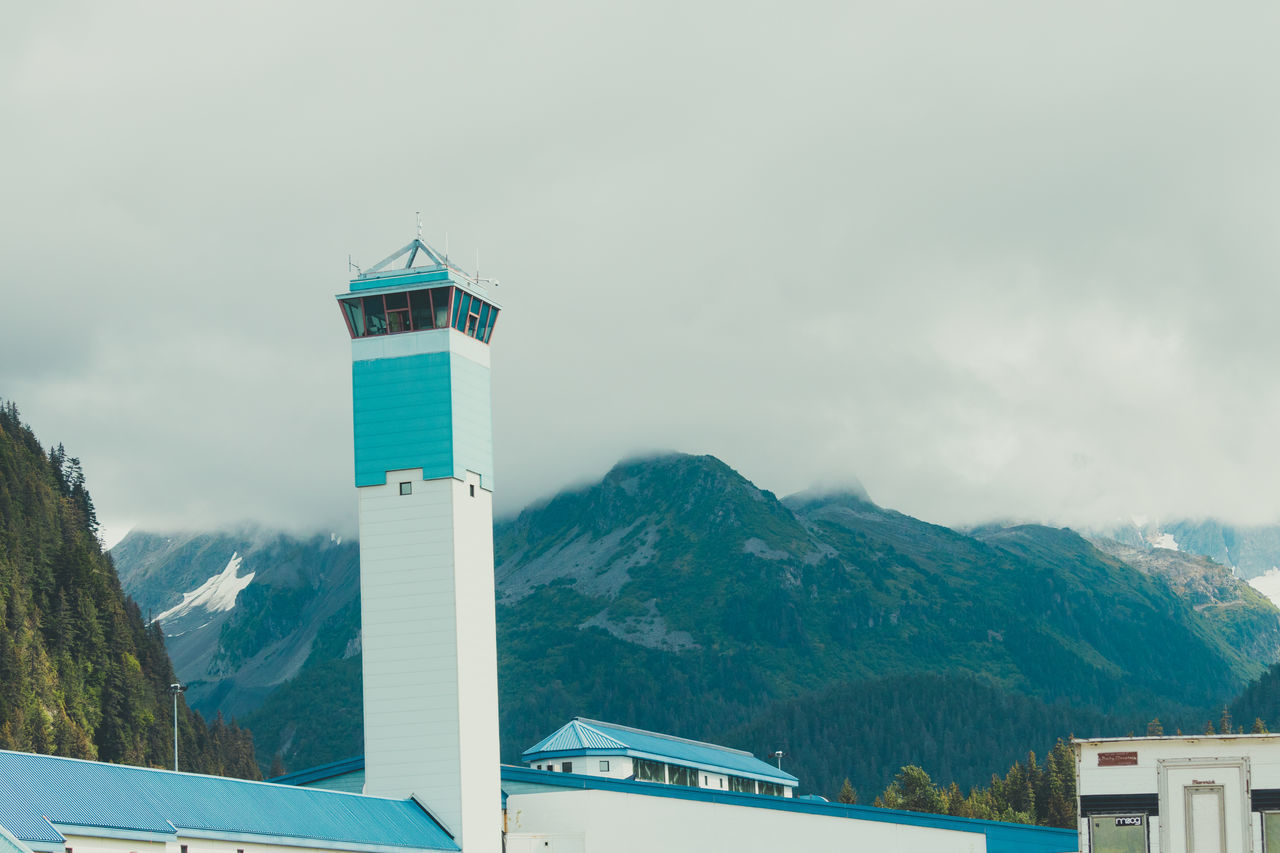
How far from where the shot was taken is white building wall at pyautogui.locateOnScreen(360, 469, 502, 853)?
75.0 m

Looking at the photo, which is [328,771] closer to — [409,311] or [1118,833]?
[409,311]

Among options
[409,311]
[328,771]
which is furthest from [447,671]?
[409,311]

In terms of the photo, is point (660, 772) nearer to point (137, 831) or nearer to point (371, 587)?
point (371, 587)

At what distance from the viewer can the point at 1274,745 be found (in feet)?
172

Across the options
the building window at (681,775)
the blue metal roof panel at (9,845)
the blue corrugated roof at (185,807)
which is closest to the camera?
the blue metal roof panel at (9,845)

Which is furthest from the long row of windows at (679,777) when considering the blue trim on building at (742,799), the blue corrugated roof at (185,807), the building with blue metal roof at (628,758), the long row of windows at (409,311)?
the long row of windows at (409,311)

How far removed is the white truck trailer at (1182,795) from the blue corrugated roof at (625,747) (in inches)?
1678

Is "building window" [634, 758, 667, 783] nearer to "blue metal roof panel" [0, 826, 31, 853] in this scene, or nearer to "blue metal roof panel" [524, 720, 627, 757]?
"blue metal roof panel" [524, 720, 627, 757]

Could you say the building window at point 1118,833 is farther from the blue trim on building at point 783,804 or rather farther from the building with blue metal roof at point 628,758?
the building with blue metal roof at point 628,758

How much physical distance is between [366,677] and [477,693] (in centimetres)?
507

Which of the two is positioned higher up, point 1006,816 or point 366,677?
point 366,677

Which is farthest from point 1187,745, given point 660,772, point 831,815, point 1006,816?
point 1006,816

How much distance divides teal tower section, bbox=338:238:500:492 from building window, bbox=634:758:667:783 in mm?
22321

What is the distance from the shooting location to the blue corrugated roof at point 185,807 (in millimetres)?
51156
